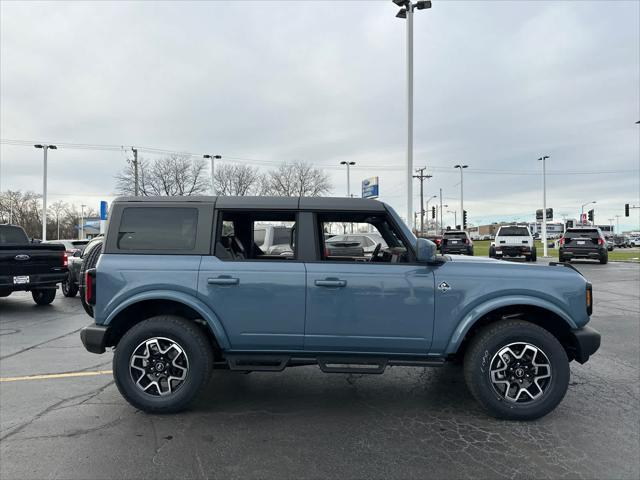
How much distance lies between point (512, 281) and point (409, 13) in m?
15.0

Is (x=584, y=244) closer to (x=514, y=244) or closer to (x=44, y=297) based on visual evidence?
(x=514, y=244)

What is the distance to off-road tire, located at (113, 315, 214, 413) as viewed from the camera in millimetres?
3740

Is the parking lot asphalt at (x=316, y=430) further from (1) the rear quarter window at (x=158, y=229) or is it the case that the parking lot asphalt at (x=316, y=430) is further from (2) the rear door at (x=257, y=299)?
(1) the rear quarter window at (x=158, y=229)

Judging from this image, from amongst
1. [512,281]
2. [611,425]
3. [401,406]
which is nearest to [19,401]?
[401,406]

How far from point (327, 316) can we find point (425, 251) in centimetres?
102

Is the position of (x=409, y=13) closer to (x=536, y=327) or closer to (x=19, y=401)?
(x=536, y=327)

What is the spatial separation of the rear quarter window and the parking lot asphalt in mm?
1521

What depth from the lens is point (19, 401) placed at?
415 centimetres

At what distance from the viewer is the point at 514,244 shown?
22.6 metres

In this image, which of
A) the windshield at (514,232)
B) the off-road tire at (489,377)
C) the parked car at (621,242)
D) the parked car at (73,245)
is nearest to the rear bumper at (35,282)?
the parked car at (73,245)

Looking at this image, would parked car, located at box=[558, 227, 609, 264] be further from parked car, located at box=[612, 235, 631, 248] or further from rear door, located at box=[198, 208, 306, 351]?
parked car, located at box=[612, 235, 631, 248]

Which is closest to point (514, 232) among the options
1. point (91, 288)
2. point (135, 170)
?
point (91, 288)

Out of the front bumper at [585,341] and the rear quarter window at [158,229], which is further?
the rear quarter window at [158,229]

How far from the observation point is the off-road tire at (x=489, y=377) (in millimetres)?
3637
